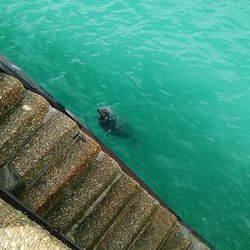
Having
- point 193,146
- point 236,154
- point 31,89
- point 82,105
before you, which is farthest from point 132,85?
point 31,89

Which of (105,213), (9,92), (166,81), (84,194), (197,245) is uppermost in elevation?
(9,92)

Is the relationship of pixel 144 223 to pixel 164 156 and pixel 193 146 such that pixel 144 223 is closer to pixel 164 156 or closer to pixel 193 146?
pixel 164 156

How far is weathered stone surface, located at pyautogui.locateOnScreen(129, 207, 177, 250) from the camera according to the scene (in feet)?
22.2

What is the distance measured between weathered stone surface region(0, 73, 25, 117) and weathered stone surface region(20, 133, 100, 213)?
123 centimetres

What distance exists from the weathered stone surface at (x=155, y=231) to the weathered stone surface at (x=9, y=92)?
329 cm

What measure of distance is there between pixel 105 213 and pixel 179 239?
1.72m

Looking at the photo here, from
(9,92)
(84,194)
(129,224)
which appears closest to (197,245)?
(129,224)

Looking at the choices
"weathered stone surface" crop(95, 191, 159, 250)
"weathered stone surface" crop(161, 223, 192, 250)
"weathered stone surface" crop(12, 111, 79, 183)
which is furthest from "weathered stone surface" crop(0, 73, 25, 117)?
"weathered stone surface" crop(161, 223, 192, 250)

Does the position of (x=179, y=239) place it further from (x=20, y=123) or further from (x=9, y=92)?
(x=9, y=92)

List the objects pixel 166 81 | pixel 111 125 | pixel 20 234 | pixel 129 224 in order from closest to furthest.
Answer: pixel 20 234, pixel 129 224, pixel 111 125, pixel 166 81

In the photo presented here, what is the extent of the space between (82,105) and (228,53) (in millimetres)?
7011

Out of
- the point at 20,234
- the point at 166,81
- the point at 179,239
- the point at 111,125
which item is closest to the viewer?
the point at 20,234

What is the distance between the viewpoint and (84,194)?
6.38 meters

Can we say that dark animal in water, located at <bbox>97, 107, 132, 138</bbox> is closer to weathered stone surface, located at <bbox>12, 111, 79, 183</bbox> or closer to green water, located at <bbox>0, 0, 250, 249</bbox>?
green water, located at <bbox>0, 0, 250, 249</bbox>
